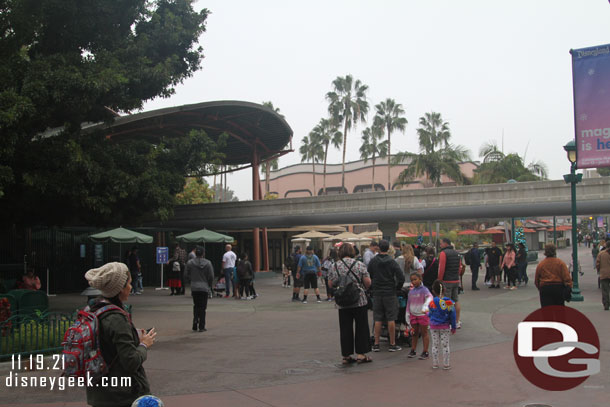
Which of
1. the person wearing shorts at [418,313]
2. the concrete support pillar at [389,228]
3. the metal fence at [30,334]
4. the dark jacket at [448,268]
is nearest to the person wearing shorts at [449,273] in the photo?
the dark jacket at [448,268]

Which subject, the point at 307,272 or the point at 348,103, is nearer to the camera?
the point at 307,272

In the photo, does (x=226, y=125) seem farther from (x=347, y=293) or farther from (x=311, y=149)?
(x=311, y=149)

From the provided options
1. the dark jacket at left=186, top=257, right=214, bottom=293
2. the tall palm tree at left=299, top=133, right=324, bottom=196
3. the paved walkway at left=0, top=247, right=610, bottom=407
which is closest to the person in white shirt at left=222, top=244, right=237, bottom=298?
the paved walkway at left=0, top=247, right=610, bottom=407

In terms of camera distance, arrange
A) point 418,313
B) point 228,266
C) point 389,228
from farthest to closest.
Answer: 1. point 389,228
2. point 228,266
3. point 418,313

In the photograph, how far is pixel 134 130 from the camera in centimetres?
2598

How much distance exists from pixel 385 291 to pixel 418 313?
0.66 meters

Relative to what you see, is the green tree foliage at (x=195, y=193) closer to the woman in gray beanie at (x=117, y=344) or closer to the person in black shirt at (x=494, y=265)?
the person in black shirt at (x=494, y=265)

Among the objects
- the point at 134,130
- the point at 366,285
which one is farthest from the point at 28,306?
the point at 134,130

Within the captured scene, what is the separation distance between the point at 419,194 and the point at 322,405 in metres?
18.6

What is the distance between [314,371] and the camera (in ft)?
25.6

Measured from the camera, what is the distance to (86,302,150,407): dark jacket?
340cm

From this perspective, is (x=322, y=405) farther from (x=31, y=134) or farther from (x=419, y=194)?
(x=419, y=194)

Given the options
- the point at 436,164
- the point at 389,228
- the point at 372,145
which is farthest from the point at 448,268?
the point at 372,145

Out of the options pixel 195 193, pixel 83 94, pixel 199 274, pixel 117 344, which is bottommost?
pixel 199 274
